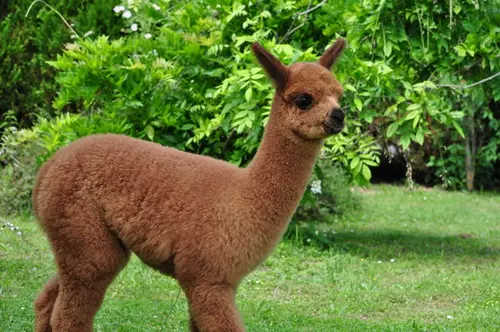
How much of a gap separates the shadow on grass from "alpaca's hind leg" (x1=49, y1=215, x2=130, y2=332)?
424 cm

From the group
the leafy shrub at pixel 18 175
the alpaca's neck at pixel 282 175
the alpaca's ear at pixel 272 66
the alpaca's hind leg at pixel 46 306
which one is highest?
the alpaca's ear at pixel 272 66

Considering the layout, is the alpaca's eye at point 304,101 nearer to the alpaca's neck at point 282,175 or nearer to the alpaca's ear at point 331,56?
the alpaca's neck at point 282,175

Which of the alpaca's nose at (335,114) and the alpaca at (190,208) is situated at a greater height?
the alpaca's nose at (335,114)

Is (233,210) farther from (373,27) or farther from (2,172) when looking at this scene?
(2,172)

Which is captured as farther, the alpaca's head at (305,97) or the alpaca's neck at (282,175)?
the alpaca's neck at (282,175)

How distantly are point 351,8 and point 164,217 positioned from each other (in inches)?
161

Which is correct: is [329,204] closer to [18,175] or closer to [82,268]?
[18,175]

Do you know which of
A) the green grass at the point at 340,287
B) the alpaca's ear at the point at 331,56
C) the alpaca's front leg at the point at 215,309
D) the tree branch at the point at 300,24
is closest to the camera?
the alpaca's front leg at the point at 215,309

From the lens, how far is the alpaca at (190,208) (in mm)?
→ 4273

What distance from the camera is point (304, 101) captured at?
4.32 meters

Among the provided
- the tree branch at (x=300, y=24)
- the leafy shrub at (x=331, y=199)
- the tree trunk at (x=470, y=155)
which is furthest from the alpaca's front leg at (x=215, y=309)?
the tree trunk at (x=470, y=155)

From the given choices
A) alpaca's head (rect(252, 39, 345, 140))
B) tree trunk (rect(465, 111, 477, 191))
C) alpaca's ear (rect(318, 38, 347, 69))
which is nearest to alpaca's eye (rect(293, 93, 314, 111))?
alpaca's head (rect(252, 39, 345, 140))

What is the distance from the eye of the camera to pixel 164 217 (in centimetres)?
436

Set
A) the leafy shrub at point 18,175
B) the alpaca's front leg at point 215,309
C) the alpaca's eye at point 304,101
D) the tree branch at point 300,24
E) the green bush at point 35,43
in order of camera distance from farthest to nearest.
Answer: the green bush at point 35,43 → the leafy shrub at point 18,175 → the tree branch at point 300,24 → the alpaca's eye at point 304,101 → the alpaca's front leg at point 215,309
